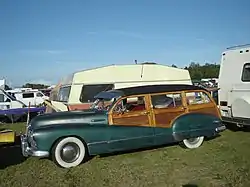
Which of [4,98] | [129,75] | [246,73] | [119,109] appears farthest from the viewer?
[4,98]

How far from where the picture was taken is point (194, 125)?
320 inches

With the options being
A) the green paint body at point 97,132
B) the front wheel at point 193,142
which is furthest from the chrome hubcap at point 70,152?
the front wheel at point 193,142

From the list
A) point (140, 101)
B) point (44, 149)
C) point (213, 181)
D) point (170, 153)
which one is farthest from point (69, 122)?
point (213, 181)

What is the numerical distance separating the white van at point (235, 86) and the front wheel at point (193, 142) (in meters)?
1.74

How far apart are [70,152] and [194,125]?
3080 millimetres

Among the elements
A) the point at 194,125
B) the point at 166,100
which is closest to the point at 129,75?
the point at 166,100

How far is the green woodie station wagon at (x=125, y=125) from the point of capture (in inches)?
279

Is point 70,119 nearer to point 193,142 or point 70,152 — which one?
point 70,152

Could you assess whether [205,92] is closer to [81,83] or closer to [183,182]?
[183,182]

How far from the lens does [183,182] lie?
5727mm

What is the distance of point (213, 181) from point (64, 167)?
312cm

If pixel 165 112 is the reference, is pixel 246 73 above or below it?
above

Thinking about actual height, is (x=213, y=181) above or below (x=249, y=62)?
below

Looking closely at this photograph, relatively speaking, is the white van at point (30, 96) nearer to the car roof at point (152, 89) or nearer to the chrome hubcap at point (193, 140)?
the car roof at point (152, 89)
